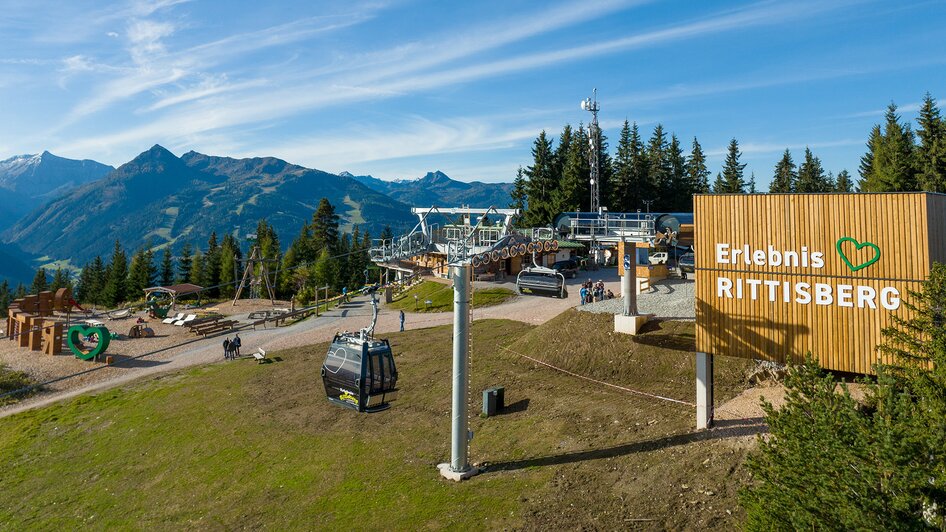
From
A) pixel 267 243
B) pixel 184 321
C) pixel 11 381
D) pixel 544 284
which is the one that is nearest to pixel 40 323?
pixel 184 321

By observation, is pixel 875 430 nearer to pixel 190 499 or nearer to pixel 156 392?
pixel 190 499

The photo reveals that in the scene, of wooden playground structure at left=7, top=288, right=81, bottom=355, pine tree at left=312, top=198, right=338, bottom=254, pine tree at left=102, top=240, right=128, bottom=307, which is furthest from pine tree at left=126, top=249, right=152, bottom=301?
wooden playground structure at left=7, top=288, right=81, bottom=355

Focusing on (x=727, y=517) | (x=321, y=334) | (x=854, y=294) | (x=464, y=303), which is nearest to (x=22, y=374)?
(x=321, y=334)

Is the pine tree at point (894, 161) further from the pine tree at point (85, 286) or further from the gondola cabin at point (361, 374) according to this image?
the pine tree at point (85, 286)

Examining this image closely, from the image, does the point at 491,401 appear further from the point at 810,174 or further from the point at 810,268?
the point at 810,174

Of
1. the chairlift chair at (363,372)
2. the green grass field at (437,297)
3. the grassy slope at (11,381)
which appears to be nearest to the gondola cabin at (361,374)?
the chairlift chair at (363,372)

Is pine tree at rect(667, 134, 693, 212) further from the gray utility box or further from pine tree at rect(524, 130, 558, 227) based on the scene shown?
the gray utility box
